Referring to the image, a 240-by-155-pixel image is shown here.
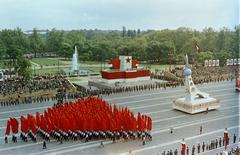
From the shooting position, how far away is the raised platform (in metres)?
22.9

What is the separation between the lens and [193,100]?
23.1 meters

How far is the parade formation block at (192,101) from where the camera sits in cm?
2281

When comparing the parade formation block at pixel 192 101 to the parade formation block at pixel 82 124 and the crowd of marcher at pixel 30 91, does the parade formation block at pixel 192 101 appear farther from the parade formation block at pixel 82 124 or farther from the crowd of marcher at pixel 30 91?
the crowd of marcher at pixel 30 91

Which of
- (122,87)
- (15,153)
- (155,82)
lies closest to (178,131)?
(15,153)

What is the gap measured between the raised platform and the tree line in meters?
21.6

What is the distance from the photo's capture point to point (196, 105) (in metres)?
22.9

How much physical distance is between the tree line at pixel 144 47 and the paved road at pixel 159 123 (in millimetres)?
17012

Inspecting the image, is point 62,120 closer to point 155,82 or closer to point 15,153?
point 15,153

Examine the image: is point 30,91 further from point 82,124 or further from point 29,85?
point 82,124

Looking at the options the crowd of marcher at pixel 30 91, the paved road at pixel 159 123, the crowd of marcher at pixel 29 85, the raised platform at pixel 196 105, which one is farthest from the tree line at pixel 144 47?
the raised platform at pixel 196 105

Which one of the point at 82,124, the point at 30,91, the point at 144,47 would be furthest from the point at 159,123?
the point at 144,47

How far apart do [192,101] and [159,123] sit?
3242 mm

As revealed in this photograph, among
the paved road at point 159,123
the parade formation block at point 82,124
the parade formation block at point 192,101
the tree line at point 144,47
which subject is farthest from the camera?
the tree line at point 144,47

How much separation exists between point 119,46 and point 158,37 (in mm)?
9577
